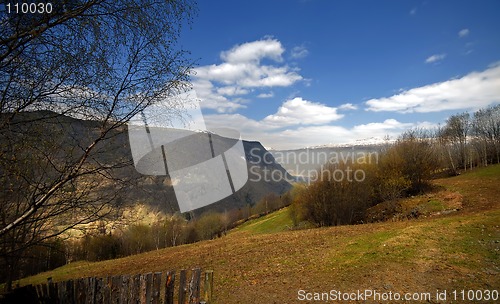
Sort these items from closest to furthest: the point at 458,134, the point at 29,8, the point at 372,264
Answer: the point at 29,8 → the point at 372,264 → the point at 458,134

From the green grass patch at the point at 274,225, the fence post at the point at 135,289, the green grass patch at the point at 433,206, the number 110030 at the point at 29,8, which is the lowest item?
the green grass patch at the point at 274,225

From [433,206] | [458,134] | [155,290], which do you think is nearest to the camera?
[155,290]

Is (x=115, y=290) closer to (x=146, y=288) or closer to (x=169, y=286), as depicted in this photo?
(x=146, y=288)

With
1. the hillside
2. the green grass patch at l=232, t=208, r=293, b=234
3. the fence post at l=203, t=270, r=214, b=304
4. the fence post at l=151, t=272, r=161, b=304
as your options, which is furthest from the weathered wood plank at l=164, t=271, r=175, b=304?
the green grass patch at l=232, t=208, r=293, b=234

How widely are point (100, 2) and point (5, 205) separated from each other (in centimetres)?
307

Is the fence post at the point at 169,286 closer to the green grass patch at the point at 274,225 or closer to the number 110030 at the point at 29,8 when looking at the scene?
the number 110030 at the point at 29,8

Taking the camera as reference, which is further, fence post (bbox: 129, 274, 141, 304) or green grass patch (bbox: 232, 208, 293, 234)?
green grass patch (bbox: 232, 208, 293, 234)

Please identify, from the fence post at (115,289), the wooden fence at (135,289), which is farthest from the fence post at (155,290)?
the fence post at (115,289)

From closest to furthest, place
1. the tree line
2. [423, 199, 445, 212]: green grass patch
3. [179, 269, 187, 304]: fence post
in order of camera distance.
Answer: [179, 269, 187, 304]: fence post, [423, 199, 445, 212]: green grass patch, the tree line

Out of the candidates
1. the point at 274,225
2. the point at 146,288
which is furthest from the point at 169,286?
the point at 274,225

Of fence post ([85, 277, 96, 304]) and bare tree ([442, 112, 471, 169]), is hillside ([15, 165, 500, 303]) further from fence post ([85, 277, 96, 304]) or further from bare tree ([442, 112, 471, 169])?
bare tree ([442, 112, 471, 169])

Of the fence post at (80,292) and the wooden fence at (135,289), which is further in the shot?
the fence post at (80,292)

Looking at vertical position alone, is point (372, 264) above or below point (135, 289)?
below

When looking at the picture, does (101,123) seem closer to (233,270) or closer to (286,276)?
(286,276)
